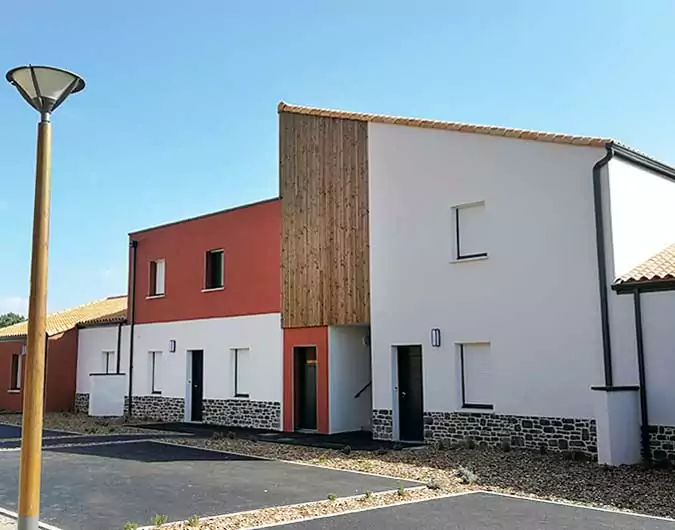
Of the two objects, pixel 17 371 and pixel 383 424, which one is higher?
pixel 17 371

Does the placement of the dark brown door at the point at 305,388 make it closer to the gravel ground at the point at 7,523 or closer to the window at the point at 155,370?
the window at the point at 155,370

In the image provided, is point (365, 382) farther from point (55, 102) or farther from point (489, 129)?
point (55, 102)

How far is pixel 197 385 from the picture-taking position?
2225cm

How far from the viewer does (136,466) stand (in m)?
12.9

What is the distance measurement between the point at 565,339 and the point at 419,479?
13.6ft

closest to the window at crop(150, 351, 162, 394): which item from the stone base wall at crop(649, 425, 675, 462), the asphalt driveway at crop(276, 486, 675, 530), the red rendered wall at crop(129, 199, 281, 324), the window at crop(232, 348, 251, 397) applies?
the red rendered wall at crop(129, 199, 281, 324)

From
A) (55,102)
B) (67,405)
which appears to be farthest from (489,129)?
(67,405)

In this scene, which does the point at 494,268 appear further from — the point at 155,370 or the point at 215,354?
the point at 155,370

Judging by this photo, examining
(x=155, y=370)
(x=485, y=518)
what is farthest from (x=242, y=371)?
(x=485, y=518)

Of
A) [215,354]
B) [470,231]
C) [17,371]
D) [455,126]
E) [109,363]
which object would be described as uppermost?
[455,126]

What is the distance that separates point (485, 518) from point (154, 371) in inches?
666

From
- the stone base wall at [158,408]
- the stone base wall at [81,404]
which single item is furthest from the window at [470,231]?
the stone base wall at [81,404]

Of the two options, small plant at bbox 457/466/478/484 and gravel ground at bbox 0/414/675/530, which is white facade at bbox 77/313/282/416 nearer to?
gravel ground at bbox 0/414/675/530

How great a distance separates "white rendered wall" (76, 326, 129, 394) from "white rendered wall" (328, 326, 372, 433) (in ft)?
31.3
